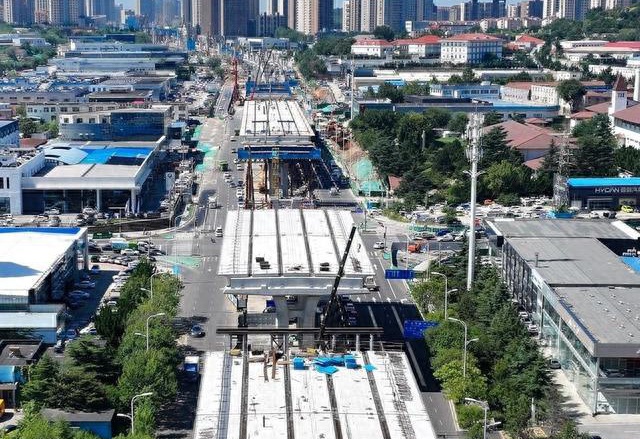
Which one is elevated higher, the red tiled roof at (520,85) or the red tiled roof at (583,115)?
the red tiled roof at (520,85)

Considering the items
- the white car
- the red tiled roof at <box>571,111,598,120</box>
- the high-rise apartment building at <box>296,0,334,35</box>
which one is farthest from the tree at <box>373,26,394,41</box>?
the white car

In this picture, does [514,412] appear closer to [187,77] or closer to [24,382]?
[24,382]

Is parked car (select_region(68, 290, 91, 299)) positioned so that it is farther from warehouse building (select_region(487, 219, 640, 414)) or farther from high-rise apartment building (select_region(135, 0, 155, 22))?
high-rise apartment building (select_region(135, 0, 155, 22))

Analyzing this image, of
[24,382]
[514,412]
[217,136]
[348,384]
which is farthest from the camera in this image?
[217,136]

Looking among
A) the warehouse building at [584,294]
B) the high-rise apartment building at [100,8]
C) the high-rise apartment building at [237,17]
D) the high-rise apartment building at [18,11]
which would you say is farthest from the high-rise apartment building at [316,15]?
the warehouse building at [584,294]

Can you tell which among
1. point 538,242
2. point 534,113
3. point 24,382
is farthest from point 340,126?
point 24,382

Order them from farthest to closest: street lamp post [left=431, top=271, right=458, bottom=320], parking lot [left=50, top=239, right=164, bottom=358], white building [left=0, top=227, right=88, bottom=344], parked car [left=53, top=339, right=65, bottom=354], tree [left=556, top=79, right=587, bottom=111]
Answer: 1. tree [left=556, top=79, right=587, bottom=111]
2. parking lot [left=50, top=239, right=164, bottom=358]
3. street lamp post [left=431, top=271, right=458, bottom=320]
4. white building [left=0, top=227, right=88, bottom=344]
5. parked car [left=53, top=339, right=65, bottom=354]

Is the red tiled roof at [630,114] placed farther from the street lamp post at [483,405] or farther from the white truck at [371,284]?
the street lamp post at [483,405]
